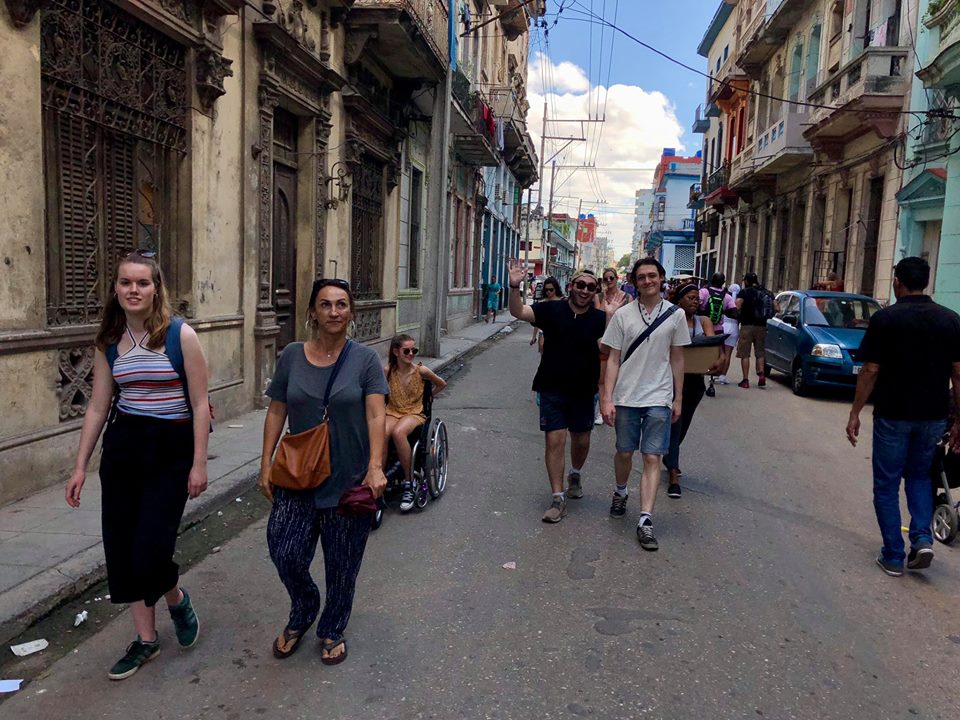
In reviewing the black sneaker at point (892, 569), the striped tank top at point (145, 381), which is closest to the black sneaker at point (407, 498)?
the striped tank top at point (145, 381)

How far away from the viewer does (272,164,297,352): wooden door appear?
35.7 ft

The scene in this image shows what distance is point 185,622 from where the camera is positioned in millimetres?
3695

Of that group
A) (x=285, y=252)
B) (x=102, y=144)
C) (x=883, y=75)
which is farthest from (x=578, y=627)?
(x=883, y=75)

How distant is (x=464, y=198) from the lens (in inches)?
987

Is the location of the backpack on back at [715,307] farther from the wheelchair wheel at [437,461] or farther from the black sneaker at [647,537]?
the black sneaker at [647,537]

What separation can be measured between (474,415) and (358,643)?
6641mm

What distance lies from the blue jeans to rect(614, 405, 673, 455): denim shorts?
1.29 m

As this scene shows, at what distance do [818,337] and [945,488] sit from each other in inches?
299

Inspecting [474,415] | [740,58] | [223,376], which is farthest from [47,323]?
[740,58]

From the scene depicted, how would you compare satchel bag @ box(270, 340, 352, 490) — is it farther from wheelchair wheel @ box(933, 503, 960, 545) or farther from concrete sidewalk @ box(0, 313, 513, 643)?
wheelchair wheel @ box(933, 503, 960, 545)

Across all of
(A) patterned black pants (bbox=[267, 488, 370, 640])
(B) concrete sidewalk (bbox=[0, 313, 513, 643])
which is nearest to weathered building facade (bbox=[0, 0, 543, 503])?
(B) concrete sidewalk (bbox=[0, 313, 513, 643])

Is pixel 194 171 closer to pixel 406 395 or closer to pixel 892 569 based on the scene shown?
pixel 406 395

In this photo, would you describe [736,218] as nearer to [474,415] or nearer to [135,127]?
[474,415]

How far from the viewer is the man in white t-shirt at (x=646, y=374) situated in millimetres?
5473
